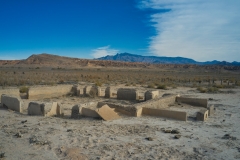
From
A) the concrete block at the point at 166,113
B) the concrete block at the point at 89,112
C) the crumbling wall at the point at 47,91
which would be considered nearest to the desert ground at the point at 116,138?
the concrete block at the point at 89,112

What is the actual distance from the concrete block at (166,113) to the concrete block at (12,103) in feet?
21.1

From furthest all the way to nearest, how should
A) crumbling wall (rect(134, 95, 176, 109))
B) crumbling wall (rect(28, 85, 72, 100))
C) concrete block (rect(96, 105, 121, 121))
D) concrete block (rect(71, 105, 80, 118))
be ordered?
crumbling wall (rect(28, 85, 72, 100)), crumbling wall (rect(134, 95, 176, 109)), concrete block (rect(71, 105, 80, 118)), concrete block (rect(96, 105, 121, 121))

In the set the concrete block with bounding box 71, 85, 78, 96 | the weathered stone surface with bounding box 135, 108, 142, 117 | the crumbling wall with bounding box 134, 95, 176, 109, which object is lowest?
the weathered stone surface with bounding box 135, 108, 142, 117

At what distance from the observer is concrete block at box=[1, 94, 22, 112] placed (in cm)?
1201

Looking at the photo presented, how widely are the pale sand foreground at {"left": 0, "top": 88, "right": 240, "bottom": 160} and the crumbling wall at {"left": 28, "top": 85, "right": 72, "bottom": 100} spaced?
5199 mm

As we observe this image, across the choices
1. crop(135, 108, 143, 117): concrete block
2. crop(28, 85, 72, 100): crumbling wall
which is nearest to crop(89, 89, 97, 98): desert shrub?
crop(28, 85, 72, 100): crumbling wall

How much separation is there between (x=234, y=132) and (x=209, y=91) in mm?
14042

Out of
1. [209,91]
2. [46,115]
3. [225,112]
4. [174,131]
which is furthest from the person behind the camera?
[209,91]

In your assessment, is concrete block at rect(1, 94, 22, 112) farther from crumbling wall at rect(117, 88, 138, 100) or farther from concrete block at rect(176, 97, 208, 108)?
concrete block at rect(176, 97, 208, 108)

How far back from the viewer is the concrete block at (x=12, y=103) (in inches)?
473

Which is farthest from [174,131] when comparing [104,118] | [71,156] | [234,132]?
[71,156]

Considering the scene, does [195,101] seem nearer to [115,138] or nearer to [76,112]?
[76,112]

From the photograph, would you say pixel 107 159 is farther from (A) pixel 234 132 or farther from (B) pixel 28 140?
(A) pixel 234 132

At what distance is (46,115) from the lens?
11039 millimetres
